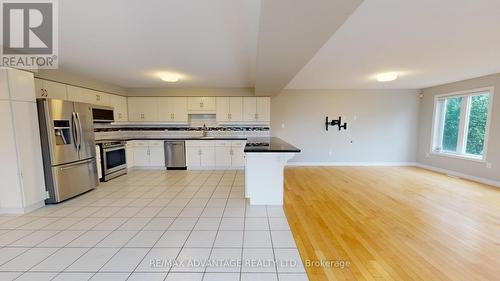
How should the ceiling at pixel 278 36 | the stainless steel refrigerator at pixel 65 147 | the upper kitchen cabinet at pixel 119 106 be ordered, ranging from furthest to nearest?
the upper kitchen cabinet at pixel 119 106, the stainless steel refrigerator at pixel 65 147, the ceiling at pixel 278 36

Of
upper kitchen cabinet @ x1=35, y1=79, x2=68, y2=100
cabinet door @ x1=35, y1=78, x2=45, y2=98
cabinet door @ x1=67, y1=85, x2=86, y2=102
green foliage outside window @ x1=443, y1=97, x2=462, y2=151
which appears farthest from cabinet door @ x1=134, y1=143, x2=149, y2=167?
green foliage outside window @ x1=443, y1=97, x2=462, y2=151

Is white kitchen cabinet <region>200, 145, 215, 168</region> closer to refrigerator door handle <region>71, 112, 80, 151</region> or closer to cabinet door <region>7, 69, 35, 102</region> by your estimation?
refrigerator door handle <region>71, 112, 80, 151</region>

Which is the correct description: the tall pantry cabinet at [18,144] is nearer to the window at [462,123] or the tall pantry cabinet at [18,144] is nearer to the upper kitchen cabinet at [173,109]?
the upper kitchen cabinet at [173,109]

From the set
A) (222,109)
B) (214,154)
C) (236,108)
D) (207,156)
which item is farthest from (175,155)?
(236,108)

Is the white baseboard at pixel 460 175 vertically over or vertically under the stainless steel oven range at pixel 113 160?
under

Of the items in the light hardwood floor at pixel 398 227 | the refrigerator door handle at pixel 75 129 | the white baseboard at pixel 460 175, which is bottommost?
the light hardwood floor at pixel 398 227

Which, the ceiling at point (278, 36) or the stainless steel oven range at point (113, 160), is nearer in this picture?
the ceiling at point (278, 36)

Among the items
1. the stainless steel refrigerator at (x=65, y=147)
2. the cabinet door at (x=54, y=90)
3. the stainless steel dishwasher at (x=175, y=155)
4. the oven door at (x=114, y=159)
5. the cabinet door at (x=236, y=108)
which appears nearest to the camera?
the stainless steel refrigerator at (x=65, y=147)

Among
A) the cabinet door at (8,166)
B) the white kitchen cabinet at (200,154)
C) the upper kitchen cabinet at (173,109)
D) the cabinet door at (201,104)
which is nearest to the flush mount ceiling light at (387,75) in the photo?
the cabinet door at (201,104)

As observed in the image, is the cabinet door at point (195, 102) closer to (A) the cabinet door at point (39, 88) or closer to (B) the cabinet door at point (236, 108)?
(B) the cabinet door at point (236, 108)

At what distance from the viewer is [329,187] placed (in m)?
4.13

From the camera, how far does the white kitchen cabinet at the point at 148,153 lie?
561cm

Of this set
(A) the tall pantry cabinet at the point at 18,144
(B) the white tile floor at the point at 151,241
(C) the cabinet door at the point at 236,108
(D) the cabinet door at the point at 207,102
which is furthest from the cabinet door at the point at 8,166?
(C) the cabinet door at the point at 236,108

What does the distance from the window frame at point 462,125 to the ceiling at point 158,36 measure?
486 cm
